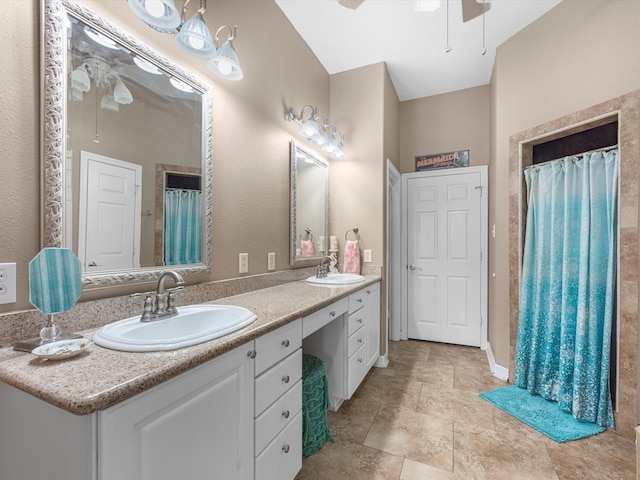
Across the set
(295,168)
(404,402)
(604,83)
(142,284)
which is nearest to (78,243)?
(142,284)

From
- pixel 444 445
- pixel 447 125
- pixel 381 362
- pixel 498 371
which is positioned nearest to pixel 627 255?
pixel 498 371

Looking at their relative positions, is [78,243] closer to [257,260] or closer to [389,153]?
[257,260]

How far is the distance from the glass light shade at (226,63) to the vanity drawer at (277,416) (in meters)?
1.55

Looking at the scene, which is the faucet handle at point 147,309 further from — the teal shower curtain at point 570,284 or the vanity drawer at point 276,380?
the teal shower curtain at point 570,284

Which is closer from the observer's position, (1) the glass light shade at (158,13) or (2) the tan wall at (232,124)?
(2) the tan wall at (232,124)

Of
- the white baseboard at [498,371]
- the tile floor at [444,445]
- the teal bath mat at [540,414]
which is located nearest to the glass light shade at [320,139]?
the tile floor at [444,445]

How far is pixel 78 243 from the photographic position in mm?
1014

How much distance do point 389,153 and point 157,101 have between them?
7.55ft

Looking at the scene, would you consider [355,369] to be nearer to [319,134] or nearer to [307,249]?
[307,249]

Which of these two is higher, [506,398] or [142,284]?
[142,284]

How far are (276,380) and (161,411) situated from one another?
1.71ft

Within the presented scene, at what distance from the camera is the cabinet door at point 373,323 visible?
2.37 meters

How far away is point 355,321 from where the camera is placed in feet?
6.84

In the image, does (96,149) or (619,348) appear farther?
(619,348)
